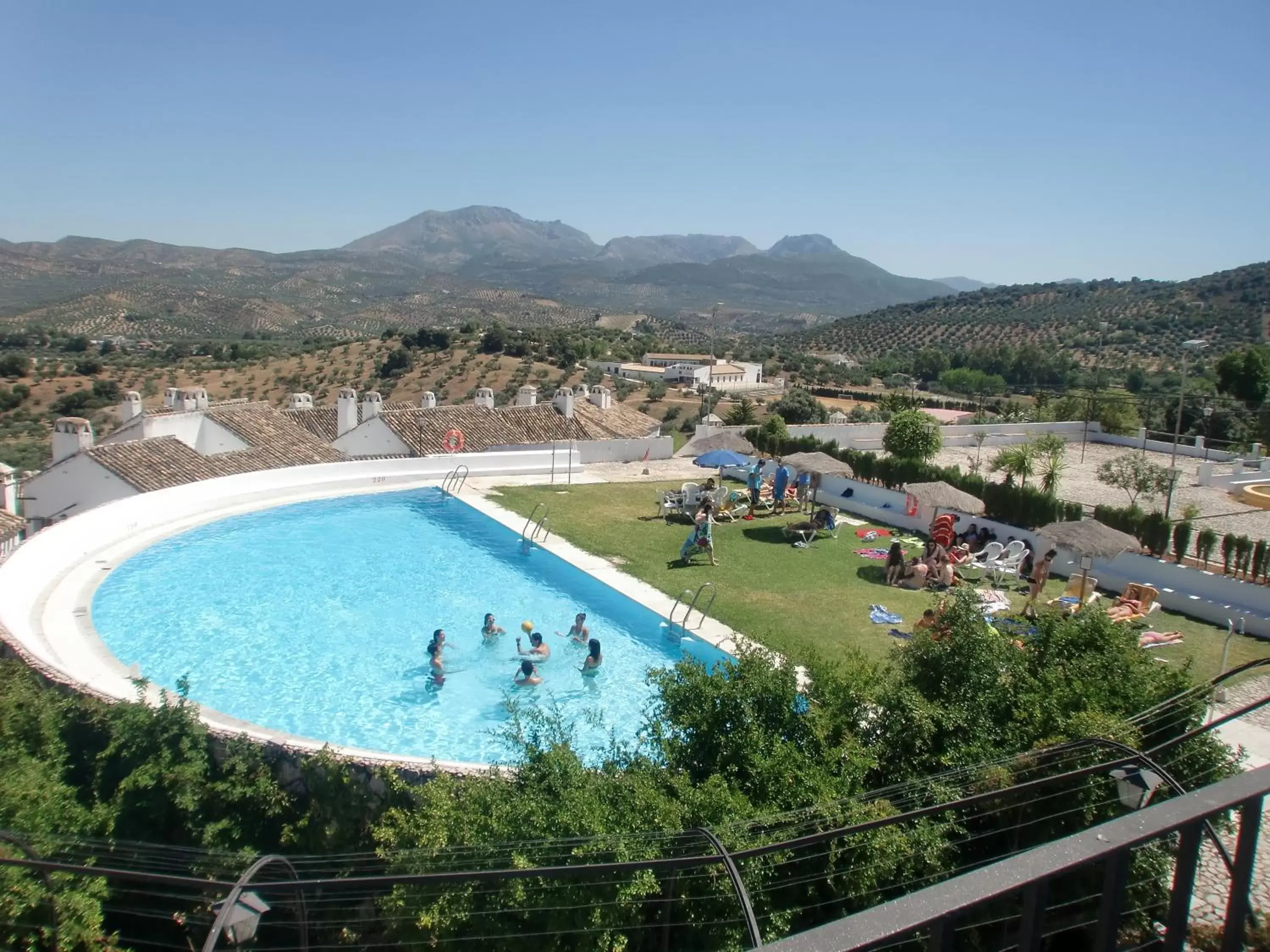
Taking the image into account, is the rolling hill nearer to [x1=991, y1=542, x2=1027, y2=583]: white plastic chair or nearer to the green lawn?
[x1=991, y1=542, x2=1027, y2=583]: white plastic chair

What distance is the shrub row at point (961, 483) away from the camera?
18656mm

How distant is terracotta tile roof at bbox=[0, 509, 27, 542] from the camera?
1694 centimetres

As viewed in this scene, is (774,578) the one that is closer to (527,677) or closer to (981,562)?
(981,562)

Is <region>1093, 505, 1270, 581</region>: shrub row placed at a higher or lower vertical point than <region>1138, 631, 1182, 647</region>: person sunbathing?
higher

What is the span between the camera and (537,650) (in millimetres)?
13469

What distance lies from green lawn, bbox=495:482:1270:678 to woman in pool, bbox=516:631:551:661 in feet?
8.83

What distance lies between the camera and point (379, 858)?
290 inches

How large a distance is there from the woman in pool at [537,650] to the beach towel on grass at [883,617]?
5.07 metres

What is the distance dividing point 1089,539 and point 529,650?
926 cm

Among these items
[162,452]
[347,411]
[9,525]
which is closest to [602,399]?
[347,411]

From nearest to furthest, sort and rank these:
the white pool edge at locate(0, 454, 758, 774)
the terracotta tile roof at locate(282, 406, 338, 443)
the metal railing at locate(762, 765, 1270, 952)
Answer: the metal railing at locate(762, 765, 1270, 952) < the white pool edge at locate(0, 454, 758, 774) < the terracotta tile roof at locate(282, 406, 338, 443)

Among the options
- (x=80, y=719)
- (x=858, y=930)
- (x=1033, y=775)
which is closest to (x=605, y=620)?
(x=80, y=719)

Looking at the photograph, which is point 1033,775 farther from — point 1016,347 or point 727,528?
point 1016,347

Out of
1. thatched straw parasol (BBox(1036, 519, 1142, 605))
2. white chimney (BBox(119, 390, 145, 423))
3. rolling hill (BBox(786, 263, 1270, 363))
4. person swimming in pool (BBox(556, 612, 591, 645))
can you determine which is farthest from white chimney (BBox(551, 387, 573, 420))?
rolling hill (BBox(786, 263, 1270, 363))
